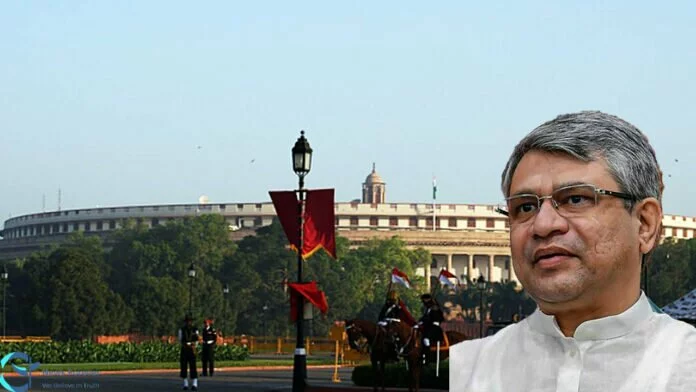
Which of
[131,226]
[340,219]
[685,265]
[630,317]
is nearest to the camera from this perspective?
[630,317]

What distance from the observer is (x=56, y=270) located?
6656 cm

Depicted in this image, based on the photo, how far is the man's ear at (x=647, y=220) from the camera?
Answer: 235 centimetres

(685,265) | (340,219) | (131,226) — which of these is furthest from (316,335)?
(340,219)

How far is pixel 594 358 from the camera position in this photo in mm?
2250

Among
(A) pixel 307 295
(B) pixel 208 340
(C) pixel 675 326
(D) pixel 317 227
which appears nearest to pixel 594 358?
(C) pixel 675 326

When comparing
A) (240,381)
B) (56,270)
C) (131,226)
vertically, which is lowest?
(240,381)

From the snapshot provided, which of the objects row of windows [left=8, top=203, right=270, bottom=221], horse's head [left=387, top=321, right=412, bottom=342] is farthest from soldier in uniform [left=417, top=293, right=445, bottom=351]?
row of windows [left=8, top=203, right=270, bottom=221]

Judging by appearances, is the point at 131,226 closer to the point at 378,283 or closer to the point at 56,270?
the point at 378,283

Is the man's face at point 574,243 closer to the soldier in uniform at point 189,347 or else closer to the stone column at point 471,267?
the soldier in uniform at point 189,347

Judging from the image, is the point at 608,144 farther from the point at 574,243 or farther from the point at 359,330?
the point at 359,330

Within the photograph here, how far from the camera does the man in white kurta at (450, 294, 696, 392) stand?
2217mm

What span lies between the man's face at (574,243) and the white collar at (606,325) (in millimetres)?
46

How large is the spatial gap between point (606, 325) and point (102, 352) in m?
49.3

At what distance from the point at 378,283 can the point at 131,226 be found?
2950 cm
